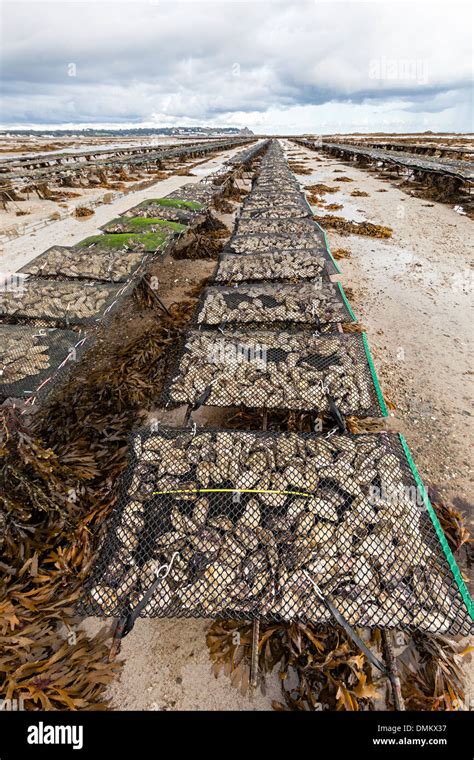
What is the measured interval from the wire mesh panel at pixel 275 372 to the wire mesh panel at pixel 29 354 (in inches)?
58.2

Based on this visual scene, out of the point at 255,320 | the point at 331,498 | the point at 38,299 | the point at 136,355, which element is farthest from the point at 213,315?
the point at 331,498

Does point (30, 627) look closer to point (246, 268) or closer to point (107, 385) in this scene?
point (107, 385)

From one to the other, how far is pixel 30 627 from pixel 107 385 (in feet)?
10.0

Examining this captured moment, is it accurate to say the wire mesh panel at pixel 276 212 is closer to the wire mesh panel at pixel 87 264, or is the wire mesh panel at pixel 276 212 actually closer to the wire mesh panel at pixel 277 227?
the wire mesh panel at pixel 277 227

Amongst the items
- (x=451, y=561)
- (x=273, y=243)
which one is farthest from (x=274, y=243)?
(x=451, y=561)

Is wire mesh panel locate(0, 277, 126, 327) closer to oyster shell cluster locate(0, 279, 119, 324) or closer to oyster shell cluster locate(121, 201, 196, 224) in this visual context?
oyster shell cluster locate(0, 279, 119, 324)

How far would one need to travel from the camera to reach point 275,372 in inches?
169

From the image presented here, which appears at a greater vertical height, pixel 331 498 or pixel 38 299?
pixel 38 299

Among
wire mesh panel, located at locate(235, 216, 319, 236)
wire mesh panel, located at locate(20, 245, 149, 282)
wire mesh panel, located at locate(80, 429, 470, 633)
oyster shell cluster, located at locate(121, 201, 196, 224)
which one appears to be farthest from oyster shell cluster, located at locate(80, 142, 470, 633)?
oyster shell cluster, located at locate(121, 201, 196, 224)

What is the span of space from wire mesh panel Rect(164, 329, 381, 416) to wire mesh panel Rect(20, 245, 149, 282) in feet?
7.93

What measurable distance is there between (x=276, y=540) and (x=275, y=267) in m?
5.58
